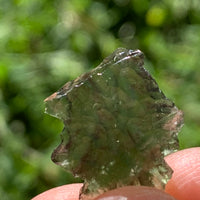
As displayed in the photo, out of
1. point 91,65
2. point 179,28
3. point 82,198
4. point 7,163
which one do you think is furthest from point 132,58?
point 179,28

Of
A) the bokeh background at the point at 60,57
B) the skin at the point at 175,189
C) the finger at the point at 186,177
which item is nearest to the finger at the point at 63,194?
the skin at the point at 175,189

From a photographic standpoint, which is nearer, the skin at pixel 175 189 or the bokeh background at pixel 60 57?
the skin at pixel 175 189

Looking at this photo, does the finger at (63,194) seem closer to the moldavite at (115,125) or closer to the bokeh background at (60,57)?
Answer: the moldavite at (115,125)

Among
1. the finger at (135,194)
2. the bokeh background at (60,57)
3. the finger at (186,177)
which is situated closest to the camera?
the finger at (135,194)

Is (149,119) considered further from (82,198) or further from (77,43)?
(77,43)

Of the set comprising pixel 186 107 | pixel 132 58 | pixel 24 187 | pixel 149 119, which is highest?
pixel 132 58

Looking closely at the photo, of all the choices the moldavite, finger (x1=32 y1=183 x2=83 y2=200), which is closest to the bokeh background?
finger (x1=32 y1=183 x2=83 y2=200)

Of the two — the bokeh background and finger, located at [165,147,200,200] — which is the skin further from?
the bokeh background
